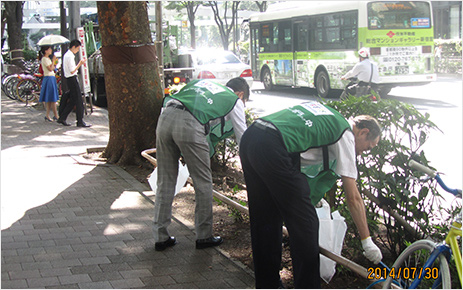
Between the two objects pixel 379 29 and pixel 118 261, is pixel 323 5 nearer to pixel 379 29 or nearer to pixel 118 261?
pixel 379 29

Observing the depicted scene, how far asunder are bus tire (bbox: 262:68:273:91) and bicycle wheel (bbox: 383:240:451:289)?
20.0m

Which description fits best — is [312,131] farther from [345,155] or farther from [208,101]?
[208,101]

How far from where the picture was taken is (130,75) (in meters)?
8.41

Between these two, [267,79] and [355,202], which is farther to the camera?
[267,79]

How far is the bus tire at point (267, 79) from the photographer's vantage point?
76.8 ft

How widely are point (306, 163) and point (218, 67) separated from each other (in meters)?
15.4

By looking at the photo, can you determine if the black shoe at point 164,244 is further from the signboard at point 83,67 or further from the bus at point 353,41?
the bus at point 353,41

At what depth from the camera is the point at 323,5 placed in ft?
63.2

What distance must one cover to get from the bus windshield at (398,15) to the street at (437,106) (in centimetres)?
221

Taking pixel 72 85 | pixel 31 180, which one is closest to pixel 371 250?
pixel 31 180

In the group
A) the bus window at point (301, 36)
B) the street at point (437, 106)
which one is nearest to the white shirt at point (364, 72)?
the street at point (437, 106)

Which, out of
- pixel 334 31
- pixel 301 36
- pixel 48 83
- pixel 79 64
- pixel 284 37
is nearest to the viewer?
pixel 79 64

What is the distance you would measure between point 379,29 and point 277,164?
14.7 meters

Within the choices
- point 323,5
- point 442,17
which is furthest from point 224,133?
point 442,17
